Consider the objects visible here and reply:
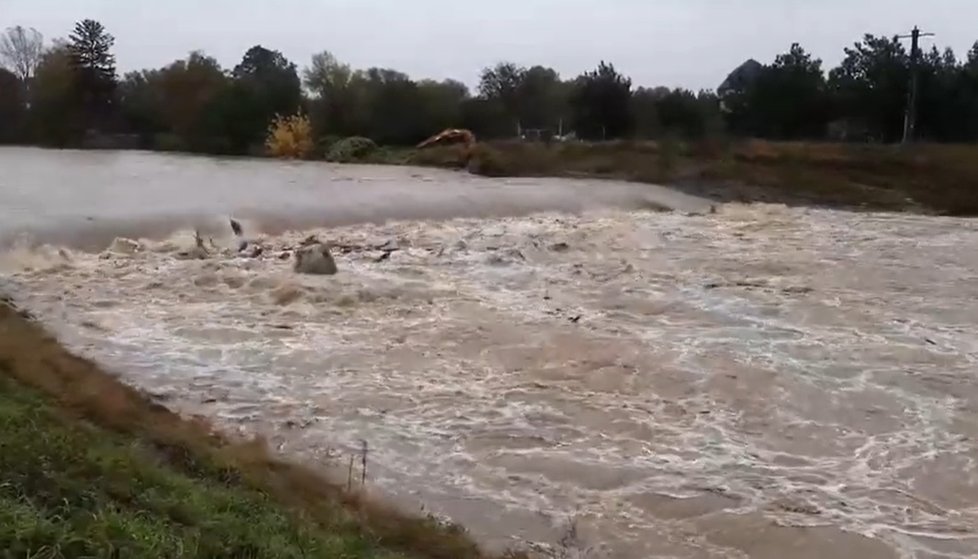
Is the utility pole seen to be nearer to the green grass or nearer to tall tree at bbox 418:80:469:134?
tall tree at bbox 418:80:469:134

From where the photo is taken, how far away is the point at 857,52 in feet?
168

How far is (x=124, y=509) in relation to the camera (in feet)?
15.2

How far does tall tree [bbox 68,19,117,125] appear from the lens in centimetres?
6600

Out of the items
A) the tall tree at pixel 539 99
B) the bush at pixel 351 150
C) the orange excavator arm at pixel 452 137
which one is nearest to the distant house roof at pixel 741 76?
the tall tree at pixel 539 99

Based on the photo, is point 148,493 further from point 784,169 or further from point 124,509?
point 784,169

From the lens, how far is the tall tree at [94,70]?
66.0 meters

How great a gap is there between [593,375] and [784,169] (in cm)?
3054

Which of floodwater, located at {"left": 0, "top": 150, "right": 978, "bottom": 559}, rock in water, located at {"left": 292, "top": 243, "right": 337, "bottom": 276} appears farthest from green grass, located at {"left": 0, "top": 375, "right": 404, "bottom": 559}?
rock in water, located at {"left": 292, "top": 243, "right": 337, "bottom": 276}

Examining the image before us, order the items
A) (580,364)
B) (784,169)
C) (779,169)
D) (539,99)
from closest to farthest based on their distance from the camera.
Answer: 1. (580,364)
2. (784,169)
3. (779,169)
4. (539,99)

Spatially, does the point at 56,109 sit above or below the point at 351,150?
above

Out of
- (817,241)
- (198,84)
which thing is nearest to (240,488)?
(817,241)

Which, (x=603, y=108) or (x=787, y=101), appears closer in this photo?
(x=787, y=101)

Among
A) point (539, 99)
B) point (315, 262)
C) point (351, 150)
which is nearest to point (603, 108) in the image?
point (539, 99)

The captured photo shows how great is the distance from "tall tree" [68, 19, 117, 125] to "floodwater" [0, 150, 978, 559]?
44.8 m
